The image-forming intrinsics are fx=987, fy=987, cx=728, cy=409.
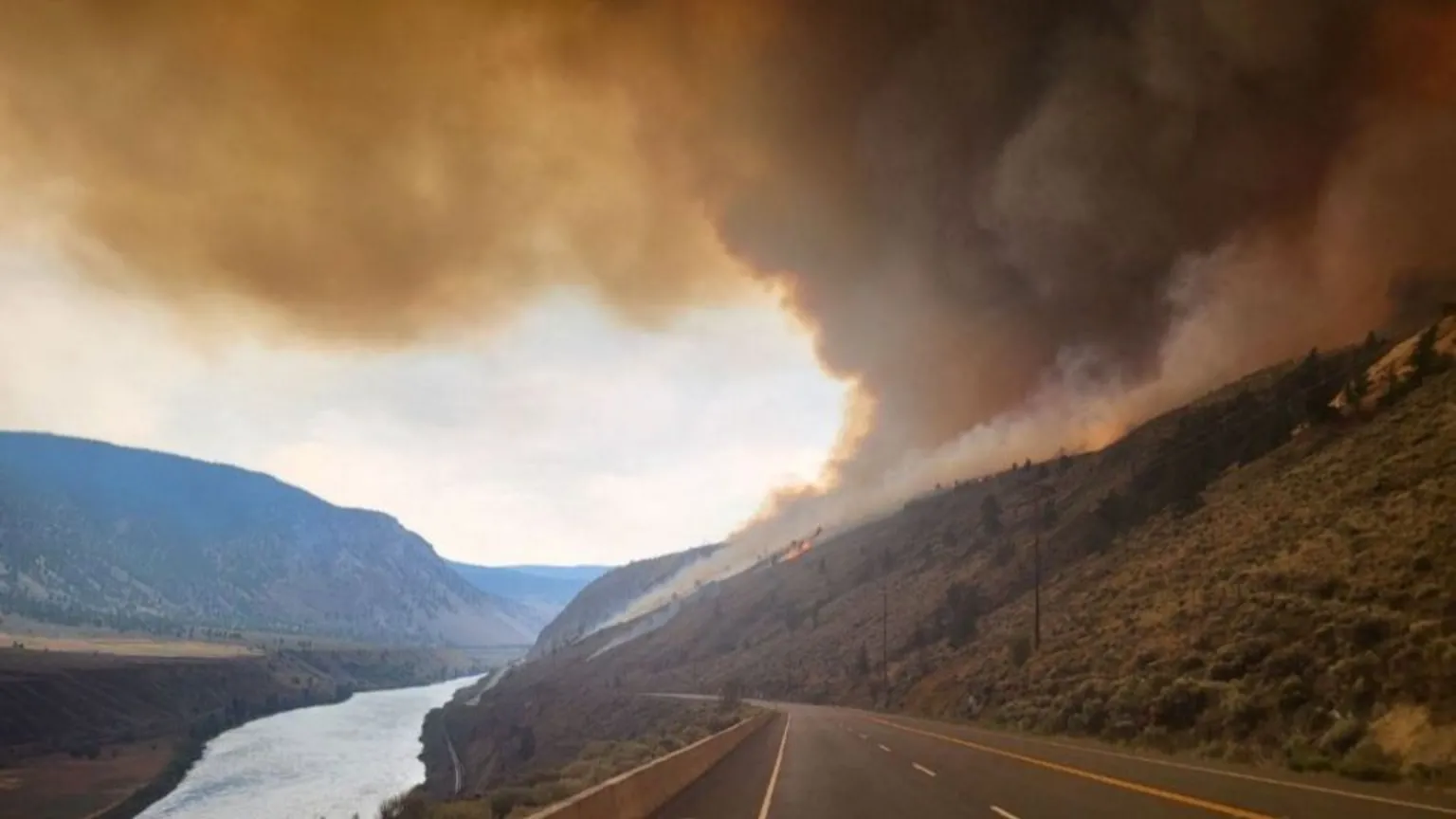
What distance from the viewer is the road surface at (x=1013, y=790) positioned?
13.2 m

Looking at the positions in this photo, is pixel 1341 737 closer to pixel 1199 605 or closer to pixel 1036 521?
pixel 1199 605

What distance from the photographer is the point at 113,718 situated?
106875 millimetres

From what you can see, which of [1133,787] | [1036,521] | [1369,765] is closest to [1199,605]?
[1369,765]

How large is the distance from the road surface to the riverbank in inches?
Answer: 2591

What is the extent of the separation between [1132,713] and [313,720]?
121660 mm

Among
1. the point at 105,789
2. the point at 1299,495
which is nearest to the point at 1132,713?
the point at 1299,495

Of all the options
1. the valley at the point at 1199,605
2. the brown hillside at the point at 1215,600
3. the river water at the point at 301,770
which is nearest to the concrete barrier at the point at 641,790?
the valley at the point at 1199,605

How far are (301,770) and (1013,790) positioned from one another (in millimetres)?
83430

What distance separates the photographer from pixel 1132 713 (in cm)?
3123

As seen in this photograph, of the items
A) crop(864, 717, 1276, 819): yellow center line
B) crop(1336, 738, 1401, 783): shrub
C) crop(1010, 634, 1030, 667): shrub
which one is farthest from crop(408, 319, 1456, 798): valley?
crop(864, 717, 1276, 819): yellow center line

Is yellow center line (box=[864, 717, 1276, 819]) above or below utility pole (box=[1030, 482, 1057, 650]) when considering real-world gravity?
below

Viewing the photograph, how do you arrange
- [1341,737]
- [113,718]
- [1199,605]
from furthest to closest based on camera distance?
1. [113,718]
2. [1199,605]
3. [1341,737]

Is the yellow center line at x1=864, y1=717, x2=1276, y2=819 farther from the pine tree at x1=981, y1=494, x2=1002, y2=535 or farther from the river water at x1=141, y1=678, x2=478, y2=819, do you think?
the pine tree at x1=981, y1=494, x2=1002, y2=535

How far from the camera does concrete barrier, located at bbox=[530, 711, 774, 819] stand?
405 inches
